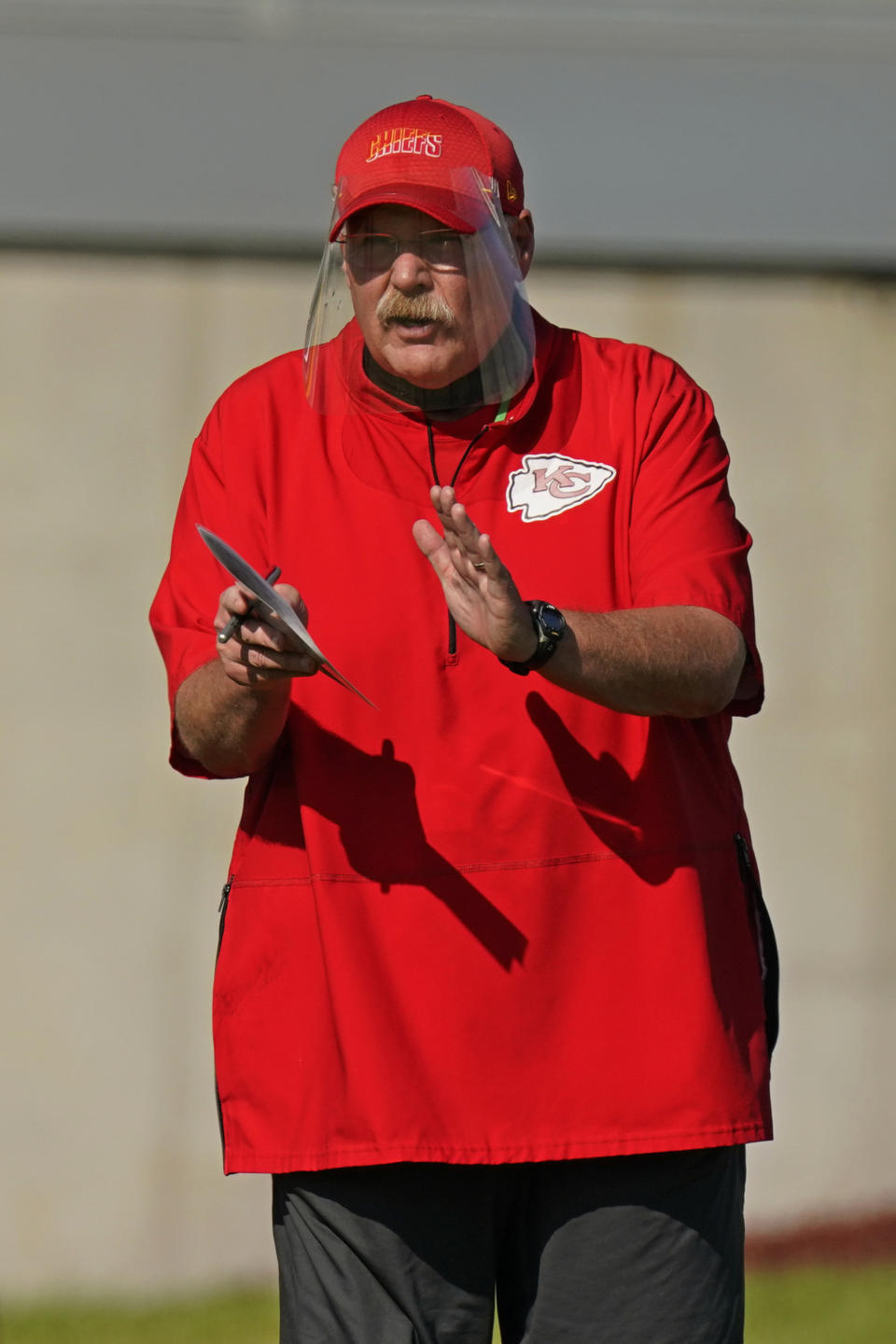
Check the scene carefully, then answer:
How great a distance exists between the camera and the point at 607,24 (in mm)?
3842

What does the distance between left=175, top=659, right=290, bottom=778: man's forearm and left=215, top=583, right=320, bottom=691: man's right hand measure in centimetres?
4

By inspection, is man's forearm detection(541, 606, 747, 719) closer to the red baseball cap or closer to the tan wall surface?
the red baseball cap

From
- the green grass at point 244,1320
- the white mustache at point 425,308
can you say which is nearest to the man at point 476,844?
the white mustache at point 425,308

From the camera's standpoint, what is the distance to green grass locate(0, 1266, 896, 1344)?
12.0 feet

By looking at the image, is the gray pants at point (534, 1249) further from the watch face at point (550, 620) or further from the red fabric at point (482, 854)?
the watch face at point (550, 620)

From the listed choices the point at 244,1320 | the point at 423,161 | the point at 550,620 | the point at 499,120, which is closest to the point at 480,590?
the point at 550,620

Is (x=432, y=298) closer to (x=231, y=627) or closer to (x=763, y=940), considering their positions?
(x=231, y=627)

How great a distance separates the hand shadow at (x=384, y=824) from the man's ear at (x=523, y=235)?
66cm

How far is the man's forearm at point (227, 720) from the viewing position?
188cm

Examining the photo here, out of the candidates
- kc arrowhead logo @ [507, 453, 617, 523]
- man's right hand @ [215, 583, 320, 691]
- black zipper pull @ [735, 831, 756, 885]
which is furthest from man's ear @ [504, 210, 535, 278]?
black zipper pull @ [735, 831, 756, 885]

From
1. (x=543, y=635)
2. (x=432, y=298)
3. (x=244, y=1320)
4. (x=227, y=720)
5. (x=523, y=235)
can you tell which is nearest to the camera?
(x=543, y=635)

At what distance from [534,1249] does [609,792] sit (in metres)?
0.55

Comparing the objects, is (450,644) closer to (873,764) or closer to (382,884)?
(382,884)

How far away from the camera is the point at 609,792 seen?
195 cm
